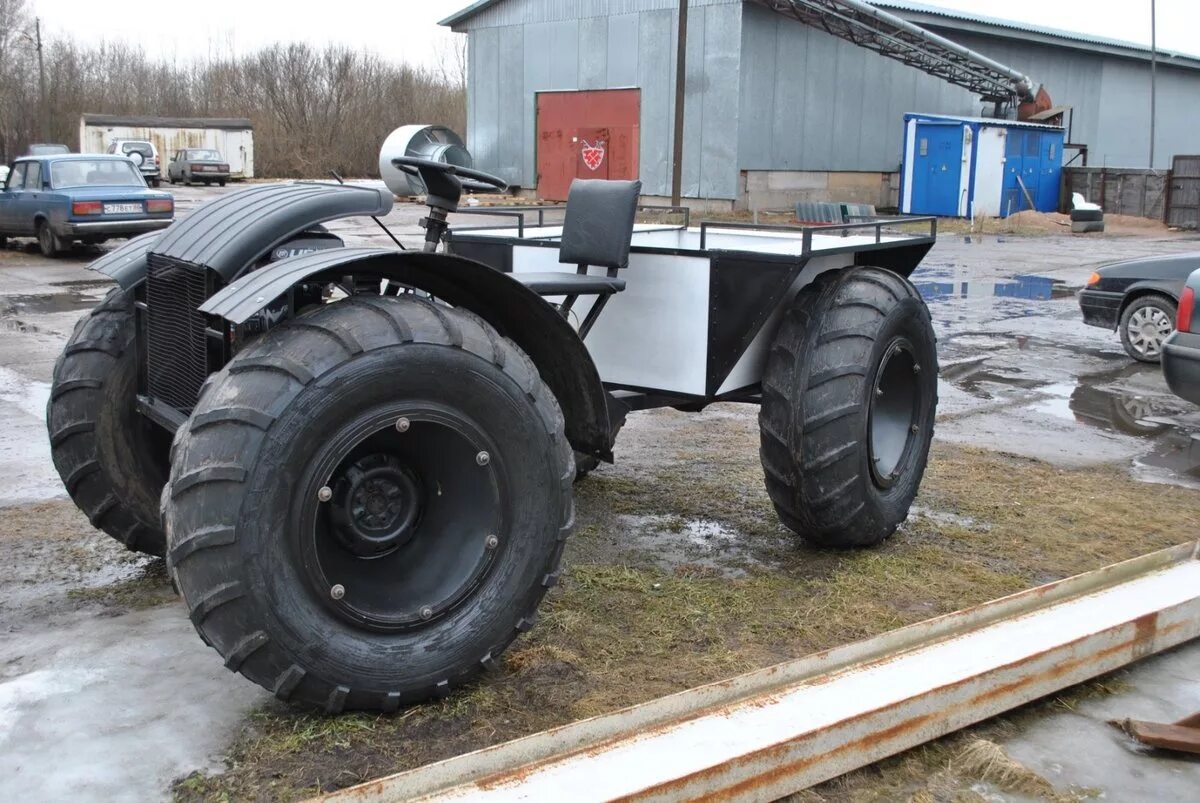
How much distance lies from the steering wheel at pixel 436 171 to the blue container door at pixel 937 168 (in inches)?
1068

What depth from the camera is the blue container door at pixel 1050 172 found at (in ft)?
104

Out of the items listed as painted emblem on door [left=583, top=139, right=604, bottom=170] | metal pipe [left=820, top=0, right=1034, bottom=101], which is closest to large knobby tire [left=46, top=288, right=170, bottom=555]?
metal pipe [left=820, top=0, right=1034, bottom=101]

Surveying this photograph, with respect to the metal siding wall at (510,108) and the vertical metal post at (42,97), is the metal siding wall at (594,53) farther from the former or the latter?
the vertical metal post at (42,97)

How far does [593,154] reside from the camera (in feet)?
106

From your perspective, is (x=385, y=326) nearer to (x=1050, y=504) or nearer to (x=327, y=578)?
(x=327, y=578)

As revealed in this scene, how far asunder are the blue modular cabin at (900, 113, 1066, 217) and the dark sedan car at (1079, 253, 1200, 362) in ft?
64.8

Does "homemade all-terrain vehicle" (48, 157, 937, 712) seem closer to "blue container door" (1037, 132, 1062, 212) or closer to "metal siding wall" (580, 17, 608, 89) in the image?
"metal siding wall" (580, 17, 608, 89)

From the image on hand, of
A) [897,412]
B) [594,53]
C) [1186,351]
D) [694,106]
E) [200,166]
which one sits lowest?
[897,412]

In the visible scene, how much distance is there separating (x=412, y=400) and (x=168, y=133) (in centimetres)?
5487

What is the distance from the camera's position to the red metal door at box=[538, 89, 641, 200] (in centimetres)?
3138

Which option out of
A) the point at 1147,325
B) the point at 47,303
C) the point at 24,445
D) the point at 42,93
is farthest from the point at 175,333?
the point at 42,93

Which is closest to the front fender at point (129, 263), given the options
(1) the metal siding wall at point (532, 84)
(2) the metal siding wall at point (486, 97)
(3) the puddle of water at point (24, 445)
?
(3) the puddle of water at point (24, 445)

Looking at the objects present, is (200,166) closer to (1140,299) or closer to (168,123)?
(168,123)

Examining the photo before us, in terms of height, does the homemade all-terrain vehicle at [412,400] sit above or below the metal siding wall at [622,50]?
below
